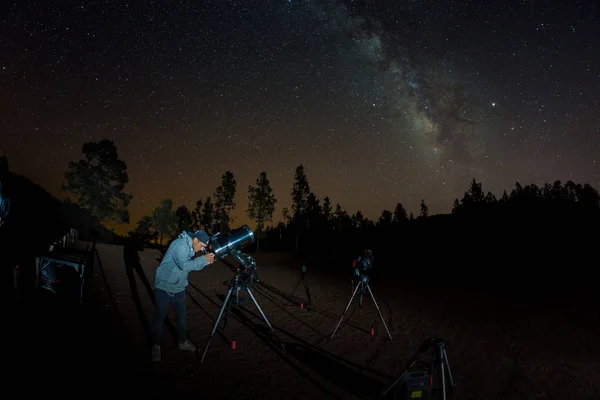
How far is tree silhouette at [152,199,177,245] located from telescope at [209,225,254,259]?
2693 inches

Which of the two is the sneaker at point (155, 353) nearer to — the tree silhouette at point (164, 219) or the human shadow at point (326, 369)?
the human shadow at point (326, 369)

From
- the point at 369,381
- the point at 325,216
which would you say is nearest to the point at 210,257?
the point at 369,381

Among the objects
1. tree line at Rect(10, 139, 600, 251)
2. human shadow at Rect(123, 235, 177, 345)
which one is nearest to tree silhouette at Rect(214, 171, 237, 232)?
tree line at Rect(10, 139, 600, 251)

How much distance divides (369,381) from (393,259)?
22626 mm

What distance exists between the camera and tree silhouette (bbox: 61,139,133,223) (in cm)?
4336

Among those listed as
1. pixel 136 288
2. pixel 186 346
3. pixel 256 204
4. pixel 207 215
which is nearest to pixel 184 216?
pixel 207 215

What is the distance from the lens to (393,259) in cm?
2736

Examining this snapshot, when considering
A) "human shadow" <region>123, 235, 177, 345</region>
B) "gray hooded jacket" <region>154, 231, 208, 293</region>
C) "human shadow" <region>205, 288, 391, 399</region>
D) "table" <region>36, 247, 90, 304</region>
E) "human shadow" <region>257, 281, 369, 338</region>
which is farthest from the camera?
"human shadow" <region>257, 281, 369, 338</region>

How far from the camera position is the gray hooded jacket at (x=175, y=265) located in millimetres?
5711

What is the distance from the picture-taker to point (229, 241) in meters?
6.25

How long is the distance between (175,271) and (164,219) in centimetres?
6954

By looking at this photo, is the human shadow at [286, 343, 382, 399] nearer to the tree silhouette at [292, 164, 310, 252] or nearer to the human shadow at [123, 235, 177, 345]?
the human shadow at [123, 235, 177, 345]

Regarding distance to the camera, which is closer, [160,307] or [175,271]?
[160,307]

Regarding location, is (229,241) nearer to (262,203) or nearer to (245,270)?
(245,270)
